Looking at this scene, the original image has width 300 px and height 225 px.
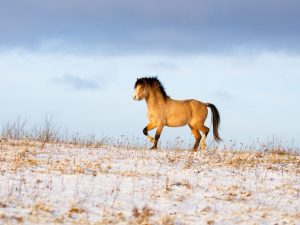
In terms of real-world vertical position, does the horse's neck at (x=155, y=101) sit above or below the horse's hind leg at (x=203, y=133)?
above

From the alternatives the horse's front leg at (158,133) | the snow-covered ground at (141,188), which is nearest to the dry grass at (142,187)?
the snow-covered ground at (141,188)

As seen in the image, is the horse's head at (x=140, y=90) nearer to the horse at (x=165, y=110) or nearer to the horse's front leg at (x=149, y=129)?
the horse at (x=165, y=110)

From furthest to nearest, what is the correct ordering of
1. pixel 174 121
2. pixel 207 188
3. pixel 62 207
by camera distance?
pixel 174 121 < pixel 207 188 < pixel 62 207

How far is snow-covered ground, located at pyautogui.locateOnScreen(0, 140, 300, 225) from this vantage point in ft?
26.0

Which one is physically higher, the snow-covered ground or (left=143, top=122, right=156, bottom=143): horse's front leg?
(left=143, top=122, right=156, bottom=143): horse's front leg

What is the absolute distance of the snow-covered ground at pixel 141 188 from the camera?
26.0 feet

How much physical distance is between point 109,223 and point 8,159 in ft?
16.0

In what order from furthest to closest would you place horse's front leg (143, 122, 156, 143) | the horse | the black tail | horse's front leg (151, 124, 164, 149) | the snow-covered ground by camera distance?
1. the black tail
2. the horse
3. horse's front leg (143, 122, 156, 143)
4. horse's front leg (151, 124, 164, 149)
5. the snow-covered ground

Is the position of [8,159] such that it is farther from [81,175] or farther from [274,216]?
[274,216]

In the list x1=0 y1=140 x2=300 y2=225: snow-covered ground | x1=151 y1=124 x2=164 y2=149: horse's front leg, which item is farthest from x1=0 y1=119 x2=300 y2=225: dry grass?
x1=151 y1=124 x2=164 y2=149: horse's front leg

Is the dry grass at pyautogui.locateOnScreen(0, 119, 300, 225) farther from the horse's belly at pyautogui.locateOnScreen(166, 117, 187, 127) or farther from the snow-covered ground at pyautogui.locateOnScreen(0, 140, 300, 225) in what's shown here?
the horse's belly at pyautogui.locateOnScreen(166, 117, 187, 127)

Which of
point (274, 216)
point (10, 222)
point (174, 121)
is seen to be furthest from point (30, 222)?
point (174, 121)

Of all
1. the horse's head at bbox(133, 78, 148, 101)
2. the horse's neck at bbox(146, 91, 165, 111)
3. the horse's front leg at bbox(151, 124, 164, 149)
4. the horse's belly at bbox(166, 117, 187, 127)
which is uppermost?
the horse's head at bbox(133, 78, 148, 101)

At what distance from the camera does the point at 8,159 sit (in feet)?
38.3
